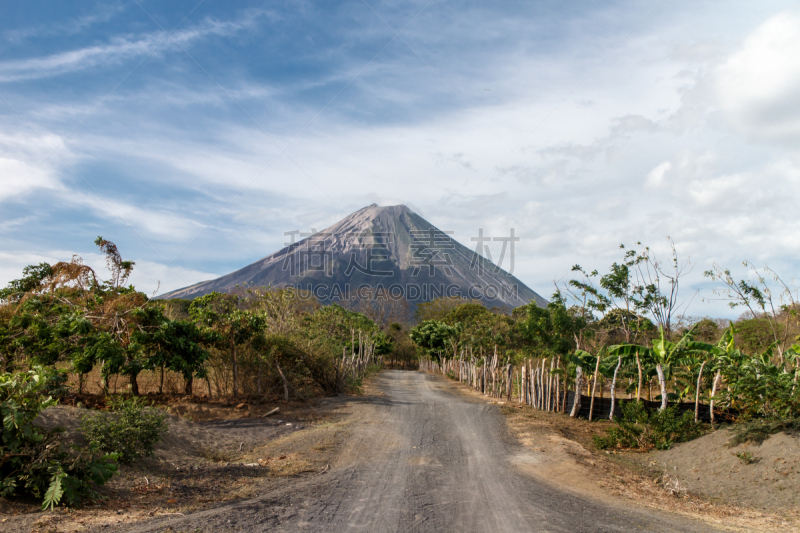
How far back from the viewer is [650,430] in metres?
10.1

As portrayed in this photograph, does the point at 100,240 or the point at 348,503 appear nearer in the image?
the point at 348,503

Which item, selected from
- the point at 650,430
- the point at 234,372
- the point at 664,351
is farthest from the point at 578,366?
the point at 234,372

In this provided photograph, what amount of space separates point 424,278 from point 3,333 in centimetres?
15827

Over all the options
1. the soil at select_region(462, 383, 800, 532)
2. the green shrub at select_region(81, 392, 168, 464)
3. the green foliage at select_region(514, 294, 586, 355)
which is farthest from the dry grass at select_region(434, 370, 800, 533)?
the green shrub at select_region(81, 392, 168, 464)

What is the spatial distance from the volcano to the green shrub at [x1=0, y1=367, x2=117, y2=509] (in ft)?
459

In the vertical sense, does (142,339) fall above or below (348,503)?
above

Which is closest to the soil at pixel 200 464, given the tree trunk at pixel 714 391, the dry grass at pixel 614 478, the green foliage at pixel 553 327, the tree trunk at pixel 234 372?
the tree trunk at pixel 234 372

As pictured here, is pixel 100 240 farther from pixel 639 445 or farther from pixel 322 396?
pixel 639 445

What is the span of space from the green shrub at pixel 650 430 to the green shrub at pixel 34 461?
936 cm

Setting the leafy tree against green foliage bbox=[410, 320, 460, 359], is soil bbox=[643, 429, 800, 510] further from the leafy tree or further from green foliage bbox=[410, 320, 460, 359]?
green foliage bbox=[410, 320, 460, 359]

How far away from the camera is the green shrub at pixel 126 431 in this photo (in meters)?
6.34

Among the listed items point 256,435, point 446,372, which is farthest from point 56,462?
point 446,372

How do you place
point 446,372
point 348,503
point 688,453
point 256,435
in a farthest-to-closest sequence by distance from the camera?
point 446,372, point 256,435, point 688,453, point 348,503

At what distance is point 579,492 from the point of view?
6.80m
